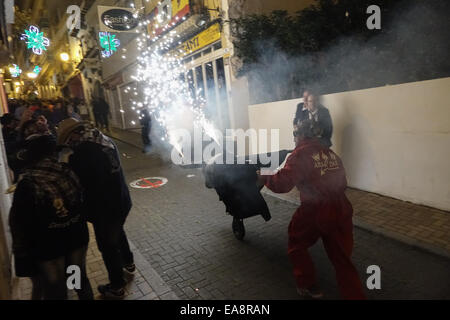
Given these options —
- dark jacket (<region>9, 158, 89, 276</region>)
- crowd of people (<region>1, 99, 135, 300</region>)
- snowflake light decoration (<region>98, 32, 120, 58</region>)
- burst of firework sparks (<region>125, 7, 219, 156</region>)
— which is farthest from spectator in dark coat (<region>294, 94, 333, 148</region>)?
snowflake light decoration (<region>98, 32, 120, 58</region>)

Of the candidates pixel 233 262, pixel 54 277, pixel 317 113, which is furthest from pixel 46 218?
pixel 317 113

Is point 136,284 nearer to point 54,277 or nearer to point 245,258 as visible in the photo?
point 54,277

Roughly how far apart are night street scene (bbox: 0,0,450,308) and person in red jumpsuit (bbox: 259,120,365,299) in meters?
0.01

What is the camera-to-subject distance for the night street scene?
2775mm

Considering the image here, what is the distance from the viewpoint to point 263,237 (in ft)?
14.9

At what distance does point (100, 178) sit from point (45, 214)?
0.64 meters

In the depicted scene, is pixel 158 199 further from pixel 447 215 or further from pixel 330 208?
pixel 447 215

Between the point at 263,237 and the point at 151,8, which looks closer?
the point at 263,237

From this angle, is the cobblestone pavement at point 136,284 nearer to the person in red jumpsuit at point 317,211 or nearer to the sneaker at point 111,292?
the sneaker at point 111,292

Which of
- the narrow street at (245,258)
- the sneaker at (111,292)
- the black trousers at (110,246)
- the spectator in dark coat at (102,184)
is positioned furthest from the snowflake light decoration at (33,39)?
the sneaker at (111,292)

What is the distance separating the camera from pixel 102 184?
9.86 ft

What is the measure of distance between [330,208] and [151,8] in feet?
50.7

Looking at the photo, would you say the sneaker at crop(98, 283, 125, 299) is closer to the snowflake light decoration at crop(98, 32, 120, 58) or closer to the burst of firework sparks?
the burst of firework sparks
